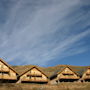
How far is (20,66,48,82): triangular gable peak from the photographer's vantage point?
61.1m

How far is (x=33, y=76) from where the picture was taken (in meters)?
62.5

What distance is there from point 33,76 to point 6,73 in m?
9.13

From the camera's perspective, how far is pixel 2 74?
5734 cm

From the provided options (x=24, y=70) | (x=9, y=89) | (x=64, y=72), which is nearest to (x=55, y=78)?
(x=64, y=72)

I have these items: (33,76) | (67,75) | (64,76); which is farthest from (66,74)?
(33,76)

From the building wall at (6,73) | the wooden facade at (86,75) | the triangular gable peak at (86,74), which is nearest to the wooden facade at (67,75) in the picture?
the wooden facade at (86,75)

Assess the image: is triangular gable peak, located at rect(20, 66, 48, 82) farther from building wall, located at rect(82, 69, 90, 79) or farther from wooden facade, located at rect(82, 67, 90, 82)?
building wall, located at rect(82, 69, 90, 79)

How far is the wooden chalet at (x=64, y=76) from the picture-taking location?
68.0 m

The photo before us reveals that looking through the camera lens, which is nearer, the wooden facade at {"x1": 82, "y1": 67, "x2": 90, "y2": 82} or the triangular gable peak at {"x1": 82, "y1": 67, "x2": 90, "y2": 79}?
the wooden facade at {"x1": 82, "y1": 67, "x2": 90, "y2": 82}

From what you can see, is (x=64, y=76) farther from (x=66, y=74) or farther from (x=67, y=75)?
(x=67, y=75)

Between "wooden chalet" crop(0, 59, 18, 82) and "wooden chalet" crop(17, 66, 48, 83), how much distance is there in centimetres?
302

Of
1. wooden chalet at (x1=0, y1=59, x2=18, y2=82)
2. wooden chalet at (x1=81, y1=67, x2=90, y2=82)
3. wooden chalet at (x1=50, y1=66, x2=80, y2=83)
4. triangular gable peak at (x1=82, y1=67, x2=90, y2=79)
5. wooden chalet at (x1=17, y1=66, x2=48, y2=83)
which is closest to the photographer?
wooden chalet at (x1=0, y1=59, x2=18, y2=82)

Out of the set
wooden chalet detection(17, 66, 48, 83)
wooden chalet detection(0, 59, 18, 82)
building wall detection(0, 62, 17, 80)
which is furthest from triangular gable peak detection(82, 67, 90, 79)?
building wall detection(0, 62, 17, 80)

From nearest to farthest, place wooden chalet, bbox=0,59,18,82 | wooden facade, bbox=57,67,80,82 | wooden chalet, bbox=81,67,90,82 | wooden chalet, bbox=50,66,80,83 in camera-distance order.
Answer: wooden chalet, bbox=0,59,18,82 → wooden chalet, bbox=50,66,80,83 → wooden facade, bbox=57,67,80,82 → wooden chalet, bbox=81,67,90,82
